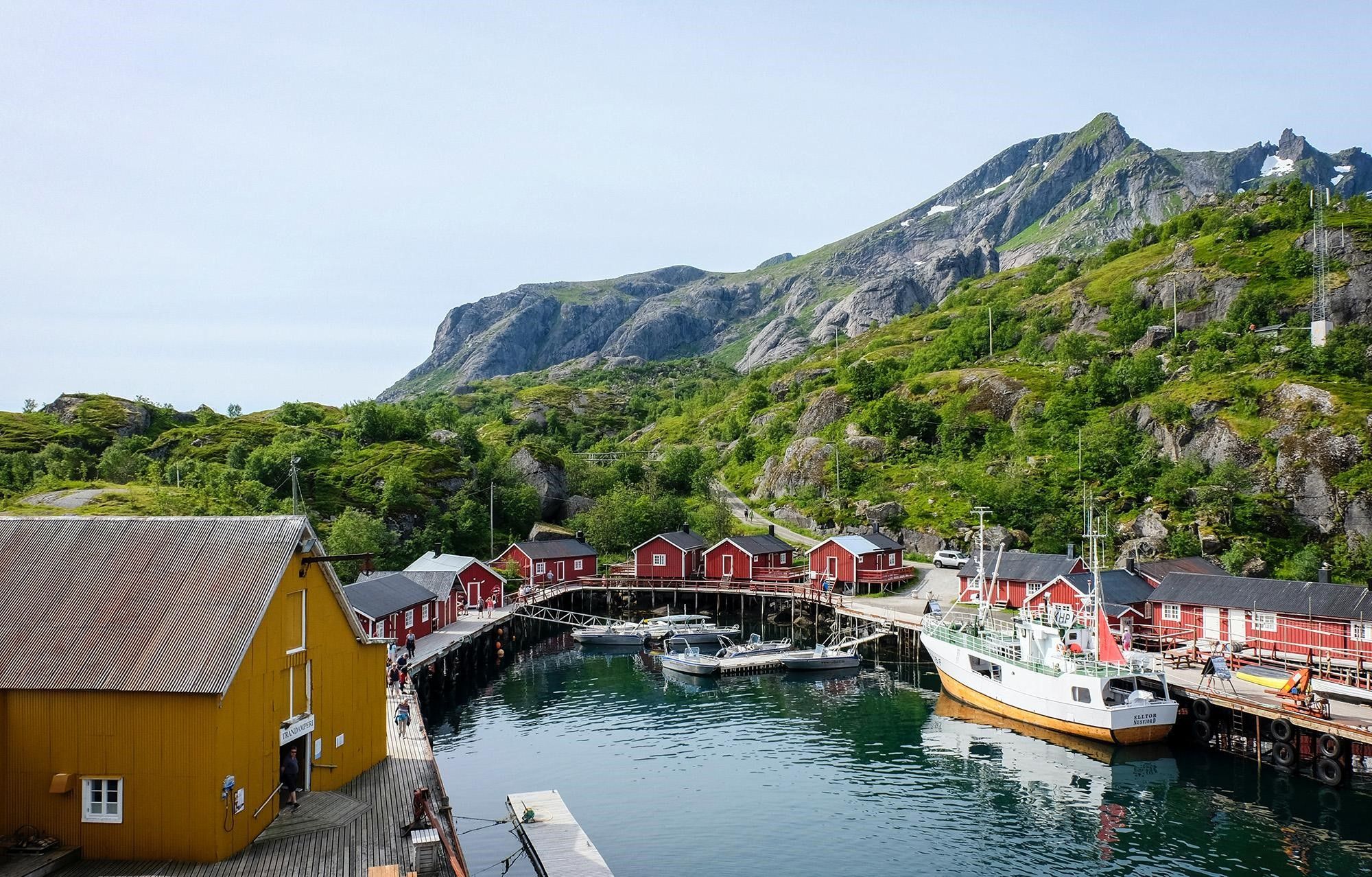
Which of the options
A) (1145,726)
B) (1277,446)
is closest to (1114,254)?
(1277,446)

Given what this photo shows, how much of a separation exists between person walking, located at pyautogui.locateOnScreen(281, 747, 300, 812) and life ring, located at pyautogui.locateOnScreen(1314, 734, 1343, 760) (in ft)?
110

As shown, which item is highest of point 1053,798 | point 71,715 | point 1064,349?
point 1064,349

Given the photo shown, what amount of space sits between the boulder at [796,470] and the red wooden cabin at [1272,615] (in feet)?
177

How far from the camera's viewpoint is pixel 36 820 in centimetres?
1844

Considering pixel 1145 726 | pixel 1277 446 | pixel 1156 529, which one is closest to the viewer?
pixel 1145 726

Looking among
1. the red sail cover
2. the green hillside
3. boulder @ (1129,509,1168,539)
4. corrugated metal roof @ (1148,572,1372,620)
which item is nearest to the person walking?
the red sail cover

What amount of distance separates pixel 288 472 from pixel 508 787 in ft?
210

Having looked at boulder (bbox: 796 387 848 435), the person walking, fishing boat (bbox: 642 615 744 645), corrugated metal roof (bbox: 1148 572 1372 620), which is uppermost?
boulder (bbox: 796 387 848 435)

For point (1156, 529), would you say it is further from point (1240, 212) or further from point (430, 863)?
point (1240, 212)

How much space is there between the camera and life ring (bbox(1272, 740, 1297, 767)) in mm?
32812

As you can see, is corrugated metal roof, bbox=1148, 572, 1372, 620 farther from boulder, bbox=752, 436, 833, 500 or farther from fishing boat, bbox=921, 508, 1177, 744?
boulder, bbox=752, 436, 833, 500

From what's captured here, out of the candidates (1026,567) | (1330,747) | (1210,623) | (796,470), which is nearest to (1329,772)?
(1330,747)

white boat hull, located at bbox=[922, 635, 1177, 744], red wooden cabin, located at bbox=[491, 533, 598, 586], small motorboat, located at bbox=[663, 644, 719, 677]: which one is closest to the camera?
white boat hull, located at bbox=[922, 635, 1177, 744]

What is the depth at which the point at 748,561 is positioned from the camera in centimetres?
7588
